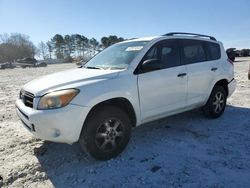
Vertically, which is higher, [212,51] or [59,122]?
[212,51]

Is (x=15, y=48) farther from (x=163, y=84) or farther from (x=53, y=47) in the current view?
(x=163, y=84)

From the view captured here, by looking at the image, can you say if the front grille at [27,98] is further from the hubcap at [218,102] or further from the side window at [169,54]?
the hubcap at [218,102]

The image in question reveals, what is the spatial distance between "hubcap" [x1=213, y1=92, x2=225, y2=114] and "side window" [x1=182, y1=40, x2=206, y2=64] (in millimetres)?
915

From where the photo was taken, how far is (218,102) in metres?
5.62

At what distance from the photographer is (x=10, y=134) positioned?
5066mm

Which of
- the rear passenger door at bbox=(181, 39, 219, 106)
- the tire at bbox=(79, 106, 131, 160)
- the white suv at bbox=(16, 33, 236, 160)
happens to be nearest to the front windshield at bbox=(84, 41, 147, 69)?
the white suv at bbox=(16, 33, 236, 160)

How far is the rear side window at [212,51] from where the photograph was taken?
5.43 meters

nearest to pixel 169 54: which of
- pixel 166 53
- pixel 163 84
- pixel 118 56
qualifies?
pixel 166 53

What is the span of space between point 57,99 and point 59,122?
302 mm

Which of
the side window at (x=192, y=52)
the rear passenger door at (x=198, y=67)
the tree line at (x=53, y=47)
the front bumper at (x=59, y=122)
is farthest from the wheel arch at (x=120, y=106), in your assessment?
the tree line at (x=53, y=47)

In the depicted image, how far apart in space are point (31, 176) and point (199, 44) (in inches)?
157

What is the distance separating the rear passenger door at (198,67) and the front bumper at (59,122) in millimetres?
2313

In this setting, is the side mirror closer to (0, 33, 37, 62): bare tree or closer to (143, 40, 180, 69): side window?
(143, 40, 180, 69): side window

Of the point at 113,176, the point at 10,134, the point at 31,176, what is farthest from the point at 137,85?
the point at 10,134
